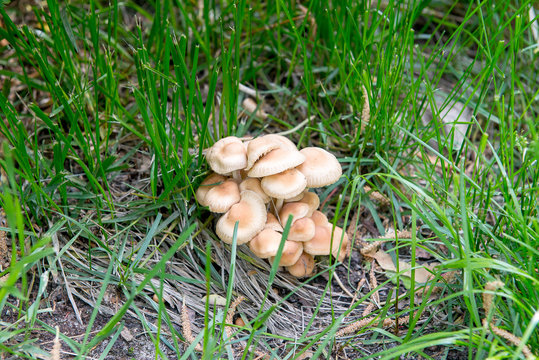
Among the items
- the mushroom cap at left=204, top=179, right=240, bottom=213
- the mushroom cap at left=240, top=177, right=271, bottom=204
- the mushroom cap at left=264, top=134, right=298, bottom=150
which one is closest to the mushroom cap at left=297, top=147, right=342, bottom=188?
the mushroom cap at left=264, top=134, right=298, bottom=150

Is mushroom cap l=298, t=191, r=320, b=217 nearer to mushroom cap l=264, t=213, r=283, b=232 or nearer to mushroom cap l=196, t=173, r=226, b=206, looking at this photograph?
mushroom cap l=264, t=213, r=283, b=232

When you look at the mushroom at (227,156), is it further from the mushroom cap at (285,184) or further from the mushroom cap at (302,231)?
the mushroom cap at (302,231)

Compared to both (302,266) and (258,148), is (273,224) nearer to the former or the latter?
(302,266)

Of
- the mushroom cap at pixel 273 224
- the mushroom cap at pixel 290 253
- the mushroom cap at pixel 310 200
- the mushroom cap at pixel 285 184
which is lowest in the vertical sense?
the mushroom cap at pixel 290 253

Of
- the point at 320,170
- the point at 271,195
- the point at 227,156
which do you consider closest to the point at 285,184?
the point at 271,195

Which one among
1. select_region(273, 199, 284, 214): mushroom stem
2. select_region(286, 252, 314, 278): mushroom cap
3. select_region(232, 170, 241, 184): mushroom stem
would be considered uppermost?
select_region(232, 170, 241, 184): mushroom stem

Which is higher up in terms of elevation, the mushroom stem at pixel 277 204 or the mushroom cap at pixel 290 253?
the mushroom stem at pixel 277 204

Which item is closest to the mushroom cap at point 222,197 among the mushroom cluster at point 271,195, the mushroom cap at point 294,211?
the mushroom cluster at point 271,195

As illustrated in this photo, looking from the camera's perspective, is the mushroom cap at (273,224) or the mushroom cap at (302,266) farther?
the mushroom cap at (302,266)
